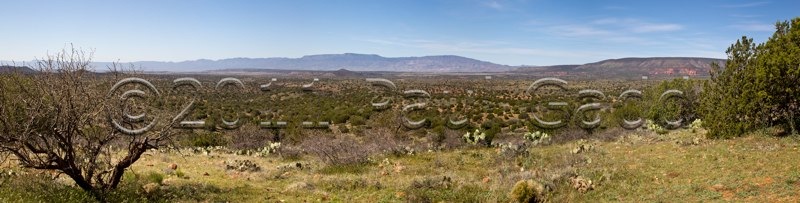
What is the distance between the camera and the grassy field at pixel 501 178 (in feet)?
31.9

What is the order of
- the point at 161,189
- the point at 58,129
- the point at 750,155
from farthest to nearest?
the point at 750,155 < the point at 161,189 < the point at 58,129

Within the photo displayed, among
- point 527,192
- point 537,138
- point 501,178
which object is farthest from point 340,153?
point 537,138

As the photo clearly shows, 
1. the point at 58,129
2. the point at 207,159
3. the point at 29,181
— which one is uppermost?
the point at 58,129

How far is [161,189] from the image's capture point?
454 inches

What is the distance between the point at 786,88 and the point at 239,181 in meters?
15.5

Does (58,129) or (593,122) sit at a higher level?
(58,129)

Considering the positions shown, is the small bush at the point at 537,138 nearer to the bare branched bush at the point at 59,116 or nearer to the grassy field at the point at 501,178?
the grassy field at the point at 501,178

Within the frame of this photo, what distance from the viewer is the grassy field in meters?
9.71

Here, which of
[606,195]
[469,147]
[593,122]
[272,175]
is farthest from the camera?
[593,122]

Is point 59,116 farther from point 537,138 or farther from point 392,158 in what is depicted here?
point 537,138

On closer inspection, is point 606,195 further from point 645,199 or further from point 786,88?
point 786,88

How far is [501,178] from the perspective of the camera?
13.3 metres

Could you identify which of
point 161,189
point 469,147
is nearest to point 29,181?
point 161,189

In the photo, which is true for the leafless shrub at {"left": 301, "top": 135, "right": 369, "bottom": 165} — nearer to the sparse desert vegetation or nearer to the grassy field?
the sparse desert vegetation
